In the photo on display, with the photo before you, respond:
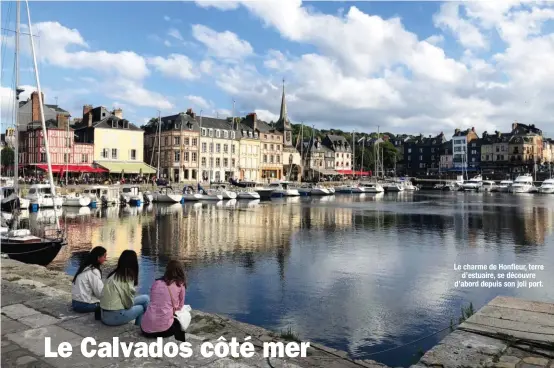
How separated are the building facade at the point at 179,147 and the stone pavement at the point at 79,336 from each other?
68.2 metres

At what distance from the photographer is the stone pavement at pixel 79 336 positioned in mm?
6199

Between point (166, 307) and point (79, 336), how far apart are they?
5.17ft

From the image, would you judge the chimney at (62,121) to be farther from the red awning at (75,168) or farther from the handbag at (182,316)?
the handbag at (182,316)

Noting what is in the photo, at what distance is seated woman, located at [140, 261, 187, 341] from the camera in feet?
22.1

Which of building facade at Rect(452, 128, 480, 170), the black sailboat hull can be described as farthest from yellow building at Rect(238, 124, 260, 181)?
the black sailboat hull

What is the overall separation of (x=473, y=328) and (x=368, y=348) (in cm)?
413

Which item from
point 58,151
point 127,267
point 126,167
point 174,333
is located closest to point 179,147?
point 126,167

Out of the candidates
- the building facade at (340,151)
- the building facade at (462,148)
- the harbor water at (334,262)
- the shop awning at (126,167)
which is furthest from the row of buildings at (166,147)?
the building facade at (462,148)

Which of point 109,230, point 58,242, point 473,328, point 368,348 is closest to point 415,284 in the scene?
point 368,348

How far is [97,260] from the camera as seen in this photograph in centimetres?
807

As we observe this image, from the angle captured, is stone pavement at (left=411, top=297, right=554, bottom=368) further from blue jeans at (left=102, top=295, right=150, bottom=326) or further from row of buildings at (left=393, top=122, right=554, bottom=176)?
row of buildings at (left=393, top=122, right=554, bottom=176)

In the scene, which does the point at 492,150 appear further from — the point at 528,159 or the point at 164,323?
the point at 164,323

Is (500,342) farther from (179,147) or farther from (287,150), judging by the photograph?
(287,150)

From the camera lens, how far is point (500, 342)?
22.2 ft
